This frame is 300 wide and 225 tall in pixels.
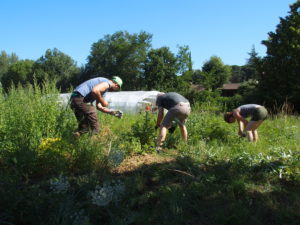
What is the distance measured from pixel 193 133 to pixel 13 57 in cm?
8347

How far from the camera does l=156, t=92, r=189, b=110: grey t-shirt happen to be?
15.9 feet

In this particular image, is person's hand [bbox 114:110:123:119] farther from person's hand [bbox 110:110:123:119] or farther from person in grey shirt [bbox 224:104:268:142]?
person in grey shirt [bbox 224:104:268:142]

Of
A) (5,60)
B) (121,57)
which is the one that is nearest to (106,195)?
(121,57)

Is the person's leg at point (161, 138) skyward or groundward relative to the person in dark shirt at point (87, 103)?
groundward

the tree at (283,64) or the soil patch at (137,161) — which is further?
the tree at (283,64)

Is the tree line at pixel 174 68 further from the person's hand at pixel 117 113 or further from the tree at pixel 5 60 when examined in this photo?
the person's hand at pixel 117 113

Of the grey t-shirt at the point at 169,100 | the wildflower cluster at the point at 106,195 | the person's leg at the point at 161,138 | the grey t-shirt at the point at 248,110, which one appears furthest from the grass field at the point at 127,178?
the grey t-shirt at the point at 248,110

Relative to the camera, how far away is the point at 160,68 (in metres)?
41.2

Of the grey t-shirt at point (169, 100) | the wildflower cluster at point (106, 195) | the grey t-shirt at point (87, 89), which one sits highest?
the grey t-shirt at point (87, 89)

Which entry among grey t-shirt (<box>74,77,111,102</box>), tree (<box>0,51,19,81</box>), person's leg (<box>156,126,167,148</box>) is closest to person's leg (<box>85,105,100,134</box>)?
grey t-shirt (<box>74,77,111,102</box>)

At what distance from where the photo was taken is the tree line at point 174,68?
51.6 ft

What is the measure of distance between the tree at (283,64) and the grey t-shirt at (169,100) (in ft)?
40.9

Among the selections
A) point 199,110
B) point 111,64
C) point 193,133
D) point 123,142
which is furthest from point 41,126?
point 111,64

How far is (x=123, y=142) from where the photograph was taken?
4.27 metres
